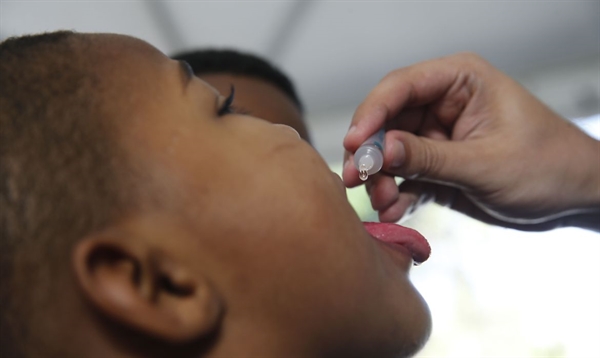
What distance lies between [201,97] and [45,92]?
14 centimetres

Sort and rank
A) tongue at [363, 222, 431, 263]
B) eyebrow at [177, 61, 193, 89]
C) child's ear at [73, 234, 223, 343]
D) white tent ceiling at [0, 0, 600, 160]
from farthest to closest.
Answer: white tent ceiling at [0, 0, 600, 160]
tongue at [363, 222, 431, 263]
eyebrow at [177, 61, 193, 89]
child's ear at [73, 234, 223, 343]

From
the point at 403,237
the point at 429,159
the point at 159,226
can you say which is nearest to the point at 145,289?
the point at 159,226

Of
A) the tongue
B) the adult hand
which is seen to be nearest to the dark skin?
the adult hand

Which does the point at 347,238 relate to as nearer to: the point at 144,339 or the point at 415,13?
the point at 144,339

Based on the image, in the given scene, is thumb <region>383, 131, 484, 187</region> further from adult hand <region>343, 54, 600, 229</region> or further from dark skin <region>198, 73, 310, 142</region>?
dark skin <region>198, 73, 310, 142</region>

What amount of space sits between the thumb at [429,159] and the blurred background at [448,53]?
388 millimetres

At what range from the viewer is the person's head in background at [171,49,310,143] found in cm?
107

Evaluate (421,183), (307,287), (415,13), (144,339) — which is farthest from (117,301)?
Result: (415,13)

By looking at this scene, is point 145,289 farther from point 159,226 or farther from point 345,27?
point 345,27

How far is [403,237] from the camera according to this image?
0.69m

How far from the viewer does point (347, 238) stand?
19.2 inches

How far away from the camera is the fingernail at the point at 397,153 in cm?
72

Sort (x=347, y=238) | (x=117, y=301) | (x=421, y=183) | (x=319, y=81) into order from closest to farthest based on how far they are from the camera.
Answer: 1. (x=117, y=301)
2. (x=347, y=238)
3. (x=421, y=183)
4. (x=319, y=81)

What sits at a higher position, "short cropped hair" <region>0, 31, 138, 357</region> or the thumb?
"short cropped hair" <region>0, 31, 138, 357</region>
